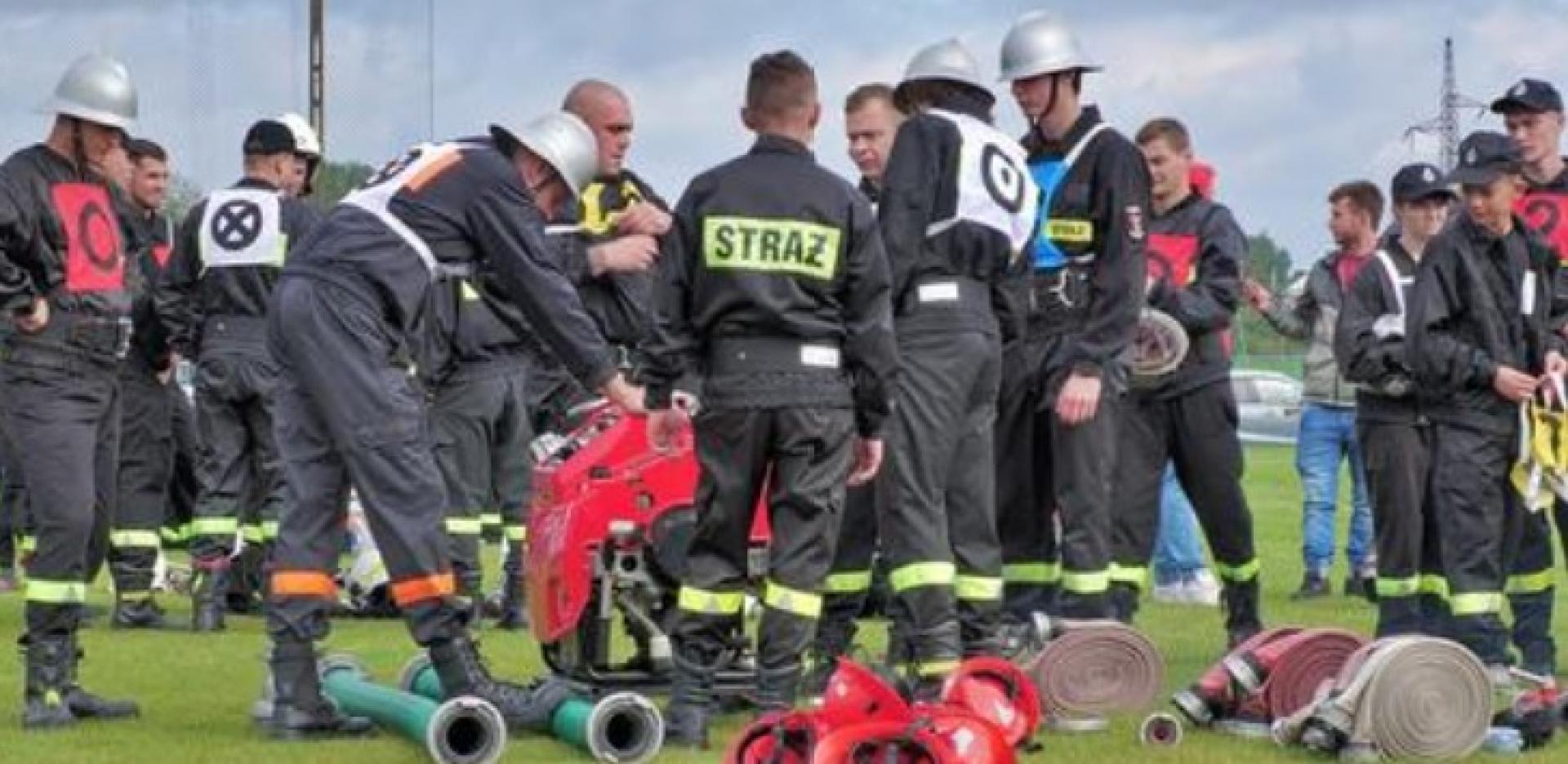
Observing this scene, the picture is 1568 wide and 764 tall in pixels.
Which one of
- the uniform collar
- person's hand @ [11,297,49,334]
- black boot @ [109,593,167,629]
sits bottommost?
black boot @ [109,593,167,629]

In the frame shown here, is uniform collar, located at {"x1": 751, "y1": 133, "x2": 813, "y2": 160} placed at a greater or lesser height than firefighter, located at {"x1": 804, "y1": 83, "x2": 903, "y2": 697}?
greater

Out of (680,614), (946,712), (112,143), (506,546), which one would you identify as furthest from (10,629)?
(946,712)

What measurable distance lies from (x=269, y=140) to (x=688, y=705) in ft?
18.5

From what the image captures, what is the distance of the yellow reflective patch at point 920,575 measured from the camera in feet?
27.9

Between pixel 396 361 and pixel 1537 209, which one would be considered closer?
pixel 396 361

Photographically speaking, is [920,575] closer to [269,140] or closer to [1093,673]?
[1093,673]

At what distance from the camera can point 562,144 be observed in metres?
8.30

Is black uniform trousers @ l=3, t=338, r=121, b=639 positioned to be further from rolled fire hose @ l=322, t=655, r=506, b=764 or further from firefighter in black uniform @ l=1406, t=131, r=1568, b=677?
firefighter in black uniform @ l=1406, t=131, r=1568, b=677

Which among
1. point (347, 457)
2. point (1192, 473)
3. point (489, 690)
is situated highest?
point (347, 457)

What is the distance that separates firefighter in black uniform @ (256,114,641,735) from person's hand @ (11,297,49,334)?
36.2 inches

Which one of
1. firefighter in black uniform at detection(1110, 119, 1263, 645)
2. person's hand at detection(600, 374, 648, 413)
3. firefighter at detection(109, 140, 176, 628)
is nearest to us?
person's hand at detection(600, 374, 648, 413)

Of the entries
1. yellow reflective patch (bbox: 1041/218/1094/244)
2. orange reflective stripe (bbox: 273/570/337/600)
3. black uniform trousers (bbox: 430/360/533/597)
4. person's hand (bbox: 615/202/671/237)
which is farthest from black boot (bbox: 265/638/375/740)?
black uniform trousers (bbox: 430/360/533/597)

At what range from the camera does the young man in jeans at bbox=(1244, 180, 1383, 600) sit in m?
14.8

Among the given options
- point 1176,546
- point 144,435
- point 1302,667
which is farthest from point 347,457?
point 1176,546
